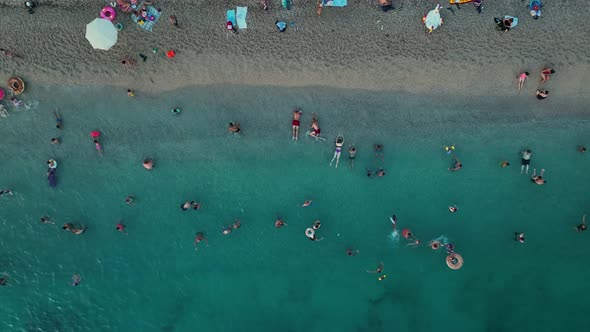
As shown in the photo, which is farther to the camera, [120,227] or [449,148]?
[120,227]

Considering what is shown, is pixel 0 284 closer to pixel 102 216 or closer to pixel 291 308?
pixel 102 216

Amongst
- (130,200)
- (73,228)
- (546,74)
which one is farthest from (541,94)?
(73,228)

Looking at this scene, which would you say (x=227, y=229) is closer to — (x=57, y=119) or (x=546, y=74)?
(x=57, y=119)

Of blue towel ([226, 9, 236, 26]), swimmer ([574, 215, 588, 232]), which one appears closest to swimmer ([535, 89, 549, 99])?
swimmer ([574, 215, 588, 232])

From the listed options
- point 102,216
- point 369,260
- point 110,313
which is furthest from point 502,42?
point 110,313

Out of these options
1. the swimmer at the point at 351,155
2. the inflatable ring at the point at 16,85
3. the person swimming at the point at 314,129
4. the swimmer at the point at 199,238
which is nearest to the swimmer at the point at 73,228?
the swimmer at the point at 199,238

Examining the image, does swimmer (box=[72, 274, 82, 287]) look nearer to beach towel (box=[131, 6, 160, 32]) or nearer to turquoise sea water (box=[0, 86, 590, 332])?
turquoise sea water (box=[0, 86, 590, 332])
